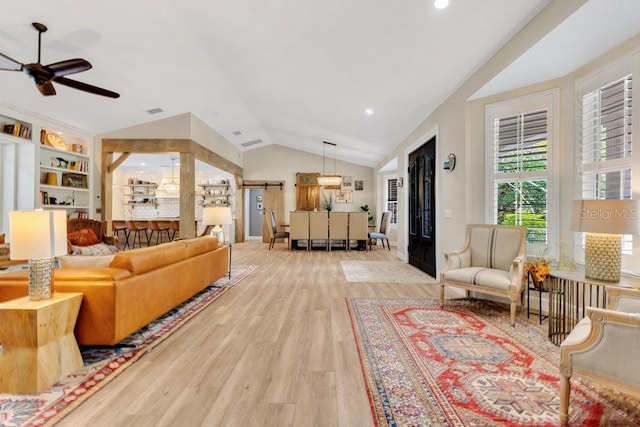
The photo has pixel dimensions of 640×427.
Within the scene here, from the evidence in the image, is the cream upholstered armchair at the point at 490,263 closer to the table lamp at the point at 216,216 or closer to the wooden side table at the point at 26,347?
the table lamp at the point at 216,216

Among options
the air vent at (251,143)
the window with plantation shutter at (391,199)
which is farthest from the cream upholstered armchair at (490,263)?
the air vent at (251,143)

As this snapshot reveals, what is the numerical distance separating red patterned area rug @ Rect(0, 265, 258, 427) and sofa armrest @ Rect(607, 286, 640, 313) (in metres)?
3.08

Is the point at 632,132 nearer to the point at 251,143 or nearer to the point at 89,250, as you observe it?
the point at 89,250

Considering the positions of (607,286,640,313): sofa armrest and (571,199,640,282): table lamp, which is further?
(571,199,640,282): table lamp

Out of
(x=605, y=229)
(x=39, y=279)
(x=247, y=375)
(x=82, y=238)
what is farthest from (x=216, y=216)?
(x=605, y=229)

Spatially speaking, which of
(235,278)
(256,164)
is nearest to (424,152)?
(235,278)

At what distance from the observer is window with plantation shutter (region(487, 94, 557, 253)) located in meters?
3.32

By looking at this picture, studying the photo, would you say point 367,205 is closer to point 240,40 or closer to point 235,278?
point 235,278

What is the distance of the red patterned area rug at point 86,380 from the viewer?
1.56 metres

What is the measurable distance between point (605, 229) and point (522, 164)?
1477 millimetres

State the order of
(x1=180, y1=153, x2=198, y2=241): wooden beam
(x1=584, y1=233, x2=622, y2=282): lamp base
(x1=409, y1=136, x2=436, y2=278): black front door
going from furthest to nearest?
(x1=180, y1=153, x2=198, y2=241): wooden beam, (x1=409, y1=136, x2=436, y2=278): black front door, (x1=584, y1=233, x2=622, y2=282): lamp base

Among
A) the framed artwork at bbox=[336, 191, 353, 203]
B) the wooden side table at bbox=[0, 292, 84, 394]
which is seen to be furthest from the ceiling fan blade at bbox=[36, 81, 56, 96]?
the framed artwork at bbox=[336, 191, 353, 203]

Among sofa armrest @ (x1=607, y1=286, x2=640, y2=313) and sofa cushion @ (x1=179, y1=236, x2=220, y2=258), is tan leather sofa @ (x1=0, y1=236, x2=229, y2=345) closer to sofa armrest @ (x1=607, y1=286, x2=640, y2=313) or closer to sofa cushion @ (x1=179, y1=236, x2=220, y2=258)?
sofa cushion @ (x1=179, y1=236, x2=220, y2=258)

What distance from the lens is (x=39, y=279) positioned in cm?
191
